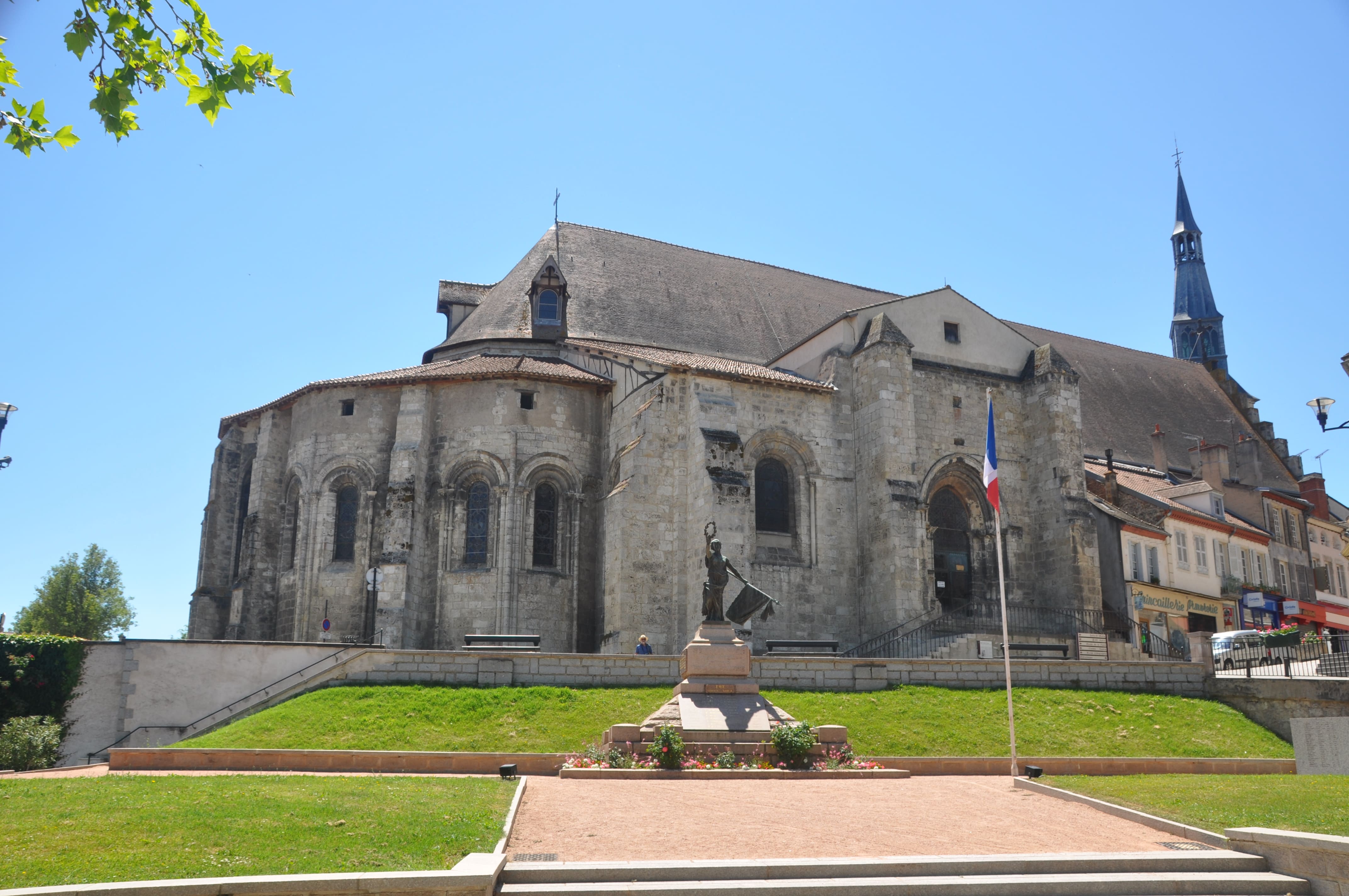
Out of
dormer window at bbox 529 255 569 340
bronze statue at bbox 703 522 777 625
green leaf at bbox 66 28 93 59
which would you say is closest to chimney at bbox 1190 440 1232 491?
dormer window at bbox 529 255 569 340

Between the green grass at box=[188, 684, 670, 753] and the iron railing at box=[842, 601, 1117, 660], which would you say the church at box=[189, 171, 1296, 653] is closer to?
the iron railing at box=[842, 601, 1117, 660]

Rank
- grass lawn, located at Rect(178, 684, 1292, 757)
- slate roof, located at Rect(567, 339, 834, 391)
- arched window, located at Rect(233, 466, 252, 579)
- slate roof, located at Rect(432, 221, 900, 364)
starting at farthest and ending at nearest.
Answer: slate roof, located at Rect(432, 221, 900, 364) < arched window, located at Rect(233, 466, 252, 579) < slate roof, located at Rect(567, 339, 834, 391) < grass lawn, located at Rect(178, 684, 1292, 757)

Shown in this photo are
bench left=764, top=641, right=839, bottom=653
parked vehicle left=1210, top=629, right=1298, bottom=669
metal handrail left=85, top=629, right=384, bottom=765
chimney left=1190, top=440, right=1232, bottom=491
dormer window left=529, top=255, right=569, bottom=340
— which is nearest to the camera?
metal handrail left=85, top=629, right=384, bottom=765

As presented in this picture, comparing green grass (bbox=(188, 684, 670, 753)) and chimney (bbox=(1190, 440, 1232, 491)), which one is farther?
chimney (bbox=(1190, 440, 1232, 491))

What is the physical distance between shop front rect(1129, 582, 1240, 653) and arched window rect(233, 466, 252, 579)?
26.5 meters

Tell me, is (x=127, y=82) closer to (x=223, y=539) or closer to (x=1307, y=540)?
(x=223, y=539)

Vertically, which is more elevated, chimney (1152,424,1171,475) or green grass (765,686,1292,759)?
chimney (1152,424,1171,475)

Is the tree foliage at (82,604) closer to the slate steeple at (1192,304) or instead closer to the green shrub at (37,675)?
the green shrub at (37,675)

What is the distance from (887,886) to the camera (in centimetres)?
938

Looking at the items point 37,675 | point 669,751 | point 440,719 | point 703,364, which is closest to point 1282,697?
point 669,751

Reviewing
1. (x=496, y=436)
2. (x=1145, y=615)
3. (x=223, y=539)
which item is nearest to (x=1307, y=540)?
(x=1145, y=615)

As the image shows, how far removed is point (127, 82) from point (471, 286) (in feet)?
103

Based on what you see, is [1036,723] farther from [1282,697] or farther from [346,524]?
[346,524]

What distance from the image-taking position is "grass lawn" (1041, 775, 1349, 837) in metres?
11.2
